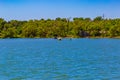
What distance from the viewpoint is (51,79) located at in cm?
2970

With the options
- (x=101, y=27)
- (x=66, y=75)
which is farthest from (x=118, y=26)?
(x=66, y=75)

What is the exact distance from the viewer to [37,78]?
1196 inches

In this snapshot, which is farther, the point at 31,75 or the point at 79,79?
the point at 31,75

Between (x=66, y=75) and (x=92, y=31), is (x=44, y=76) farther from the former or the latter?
(x=92, y=31)

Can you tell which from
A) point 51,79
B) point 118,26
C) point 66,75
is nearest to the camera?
point 51,79

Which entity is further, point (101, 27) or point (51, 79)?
point (101, 27)

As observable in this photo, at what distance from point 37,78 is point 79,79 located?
340 centimetres

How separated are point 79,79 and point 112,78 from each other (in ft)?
8.66

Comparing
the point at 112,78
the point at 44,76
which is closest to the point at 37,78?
the point at 44,76

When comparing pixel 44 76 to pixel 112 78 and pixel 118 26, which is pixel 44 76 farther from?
pixel 118 26

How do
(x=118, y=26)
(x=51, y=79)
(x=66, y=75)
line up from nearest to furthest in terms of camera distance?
(x=51, y=79) → (x=66, y=75) → (x=118, y=26)

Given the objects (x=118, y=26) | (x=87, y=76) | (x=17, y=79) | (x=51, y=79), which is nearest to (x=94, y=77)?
(x=87, y=76)

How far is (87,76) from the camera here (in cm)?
3147

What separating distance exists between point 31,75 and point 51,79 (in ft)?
10.0
